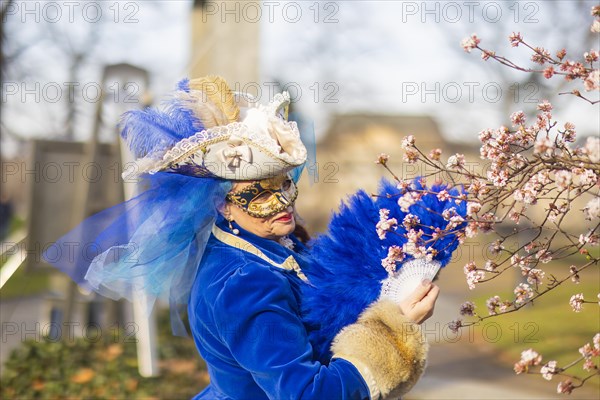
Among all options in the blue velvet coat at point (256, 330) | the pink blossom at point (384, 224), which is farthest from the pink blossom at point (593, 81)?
the blue velvet coat at point (256, 330)

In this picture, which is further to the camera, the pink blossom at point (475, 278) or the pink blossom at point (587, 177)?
the pink blossom at point (475, 278)

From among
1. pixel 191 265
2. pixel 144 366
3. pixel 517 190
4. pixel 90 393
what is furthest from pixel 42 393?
pixel 517 190

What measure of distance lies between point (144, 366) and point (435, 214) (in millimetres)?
4353

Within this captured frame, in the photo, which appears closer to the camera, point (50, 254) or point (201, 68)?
point (50, 254)

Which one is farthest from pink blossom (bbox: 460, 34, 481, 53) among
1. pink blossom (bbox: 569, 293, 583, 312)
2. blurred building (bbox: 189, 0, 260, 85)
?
blurred building (bbox: 189, 0, 260, 85)

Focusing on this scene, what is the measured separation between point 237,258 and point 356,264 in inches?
16.2

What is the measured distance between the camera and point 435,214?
280 cm

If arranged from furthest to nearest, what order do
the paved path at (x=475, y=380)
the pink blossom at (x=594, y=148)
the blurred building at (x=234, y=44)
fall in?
the blurred building at (x=234, y=44) → the paved path at (x=475, y=380) → the pink blossom at (x=594, y=148)

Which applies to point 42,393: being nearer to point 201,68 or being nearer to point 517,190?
point 201,68

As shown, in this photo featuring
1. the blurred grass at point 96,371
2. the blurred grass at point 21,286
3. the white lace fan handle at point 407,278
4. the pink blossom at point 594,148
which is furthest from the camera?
the blurred grass at point 21,286

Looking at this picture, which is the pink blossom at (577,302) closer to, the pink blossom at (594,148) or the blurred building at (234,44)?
the pink blossom at (594,148)

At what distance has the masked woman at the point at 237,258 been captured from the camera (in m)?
2.66

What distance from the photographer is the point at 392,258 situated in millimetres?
2732

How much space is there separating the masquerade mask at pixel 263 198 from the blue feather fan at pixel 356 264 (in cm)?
24
